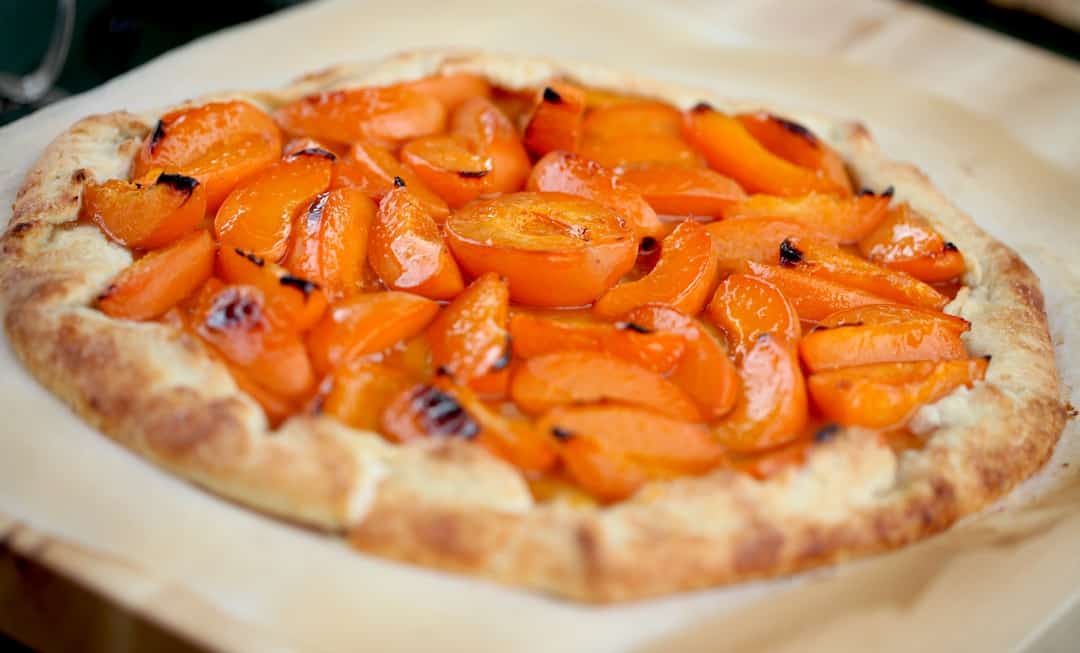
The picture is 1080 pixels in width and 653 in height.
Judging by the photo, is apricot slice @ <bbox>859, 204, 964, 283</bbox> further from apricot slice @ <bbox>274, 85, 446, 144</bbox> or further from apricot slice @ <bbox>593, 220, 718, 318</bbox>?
apricot slice @ <bbox>274, 85, 446, 144</bbox>

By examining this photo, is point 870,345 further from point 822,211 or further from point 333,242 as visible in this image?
point 333,242

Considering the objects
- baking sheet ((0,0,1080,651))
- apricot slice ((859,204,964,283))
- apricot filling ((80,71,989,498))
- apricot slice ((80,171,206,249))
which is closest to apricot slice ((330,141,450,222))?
apricot filling ((80,71,989,498))

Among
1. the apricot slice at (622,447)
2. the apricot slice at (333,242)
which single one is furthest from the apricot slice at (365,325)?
the apricot slice at (622,447)

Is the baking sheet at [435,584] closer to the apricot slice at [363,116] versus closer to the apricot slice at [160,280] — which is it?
the apricot slice at [160,280]

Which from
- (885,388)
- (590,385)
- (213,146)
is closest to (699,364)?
(590,385)

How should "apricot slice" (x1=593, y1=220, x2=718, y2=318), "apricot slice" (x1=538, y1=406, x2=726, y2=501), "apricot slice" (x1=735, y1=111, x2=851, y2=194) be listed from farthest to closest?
1. "apricot slice" (x1=735, y1=111, x2=851, y2=194)
2. "apricot slice" (x1=593, y1=220, x2=718, y2=318)
3. "apricot slice" (x1=538, y1=406, x2=726, y2=501)
